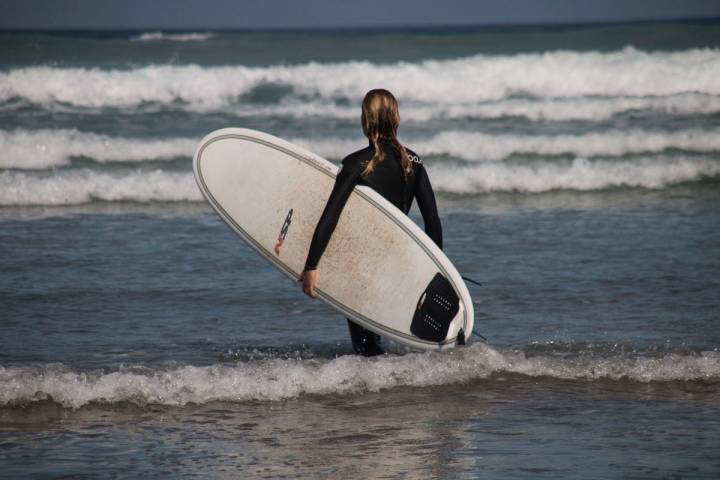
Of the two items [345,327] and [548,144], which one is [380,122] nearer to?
[345,327]

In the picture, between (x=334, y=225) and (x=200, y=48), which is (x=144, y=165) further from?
(x=200, y=48)

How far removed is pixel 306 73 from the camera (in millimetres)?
20594

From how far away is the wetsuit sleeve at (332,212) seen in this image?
16.6 ft

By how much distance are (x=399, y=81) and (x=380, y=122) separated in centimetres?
1574

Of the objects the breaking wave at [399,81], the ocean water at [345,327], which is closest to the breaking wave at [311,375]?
the ocean water at [345,327]

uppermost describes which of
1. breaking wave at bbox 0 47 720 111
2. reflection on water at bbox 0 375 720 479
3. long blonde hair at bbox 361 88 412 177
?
breaking wave at bbox 0 47 720 111

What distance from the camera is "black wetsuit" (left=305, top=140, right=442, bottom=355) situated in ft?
16.6

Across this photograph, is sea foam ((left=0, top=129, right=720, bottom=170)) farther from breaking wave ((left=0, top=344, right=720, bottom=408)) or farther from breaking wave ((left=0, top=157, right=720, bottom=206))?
breaking wave ((left=0, top=344, right=720, bottom=408))

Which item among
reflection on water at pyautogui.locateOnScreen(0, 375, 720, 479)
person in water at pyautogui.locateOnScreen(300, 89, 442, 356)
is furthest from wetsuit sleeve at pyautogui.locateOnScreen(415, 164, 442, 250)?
reflection on water at pyautogui.locateOnScreen(0, 375, 720, 479)

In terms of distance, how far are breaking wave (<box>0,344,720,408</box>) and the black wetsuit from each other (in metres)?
0.56

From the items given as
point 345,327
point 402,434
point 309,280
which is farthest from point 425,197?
point 345,327

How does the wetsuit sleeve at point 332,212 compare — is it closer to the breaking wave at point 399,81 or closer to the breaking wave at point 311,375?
the breaking wave at point 311,375

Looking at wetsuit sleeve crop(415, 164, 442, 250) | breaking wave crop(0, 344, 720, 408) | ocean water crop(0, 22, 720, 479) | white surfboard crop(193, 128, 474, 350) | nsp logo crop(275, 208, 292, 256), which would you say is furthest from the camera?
nsp logo crop(275, 208, 292, 256)

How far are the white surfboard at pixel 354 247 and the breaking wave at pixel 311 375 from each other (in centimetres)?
17
